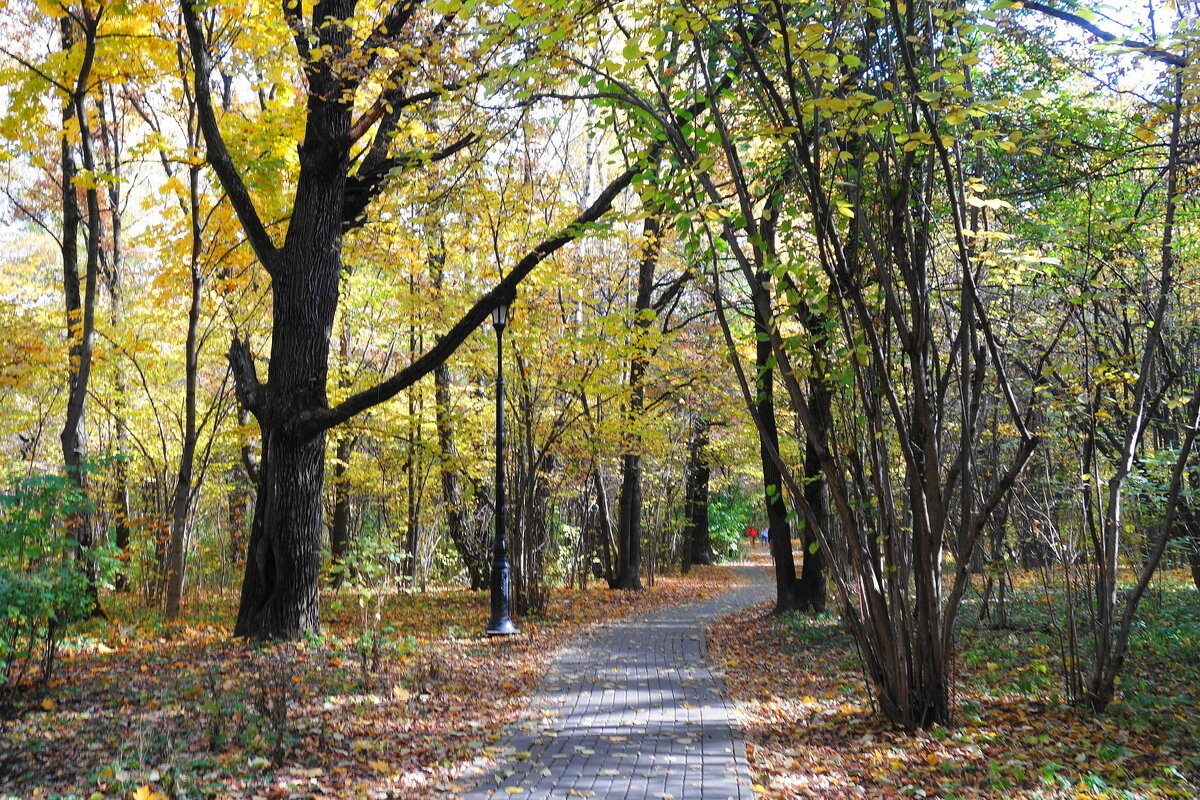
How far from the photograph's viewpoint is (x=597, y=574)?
22906 millimetres

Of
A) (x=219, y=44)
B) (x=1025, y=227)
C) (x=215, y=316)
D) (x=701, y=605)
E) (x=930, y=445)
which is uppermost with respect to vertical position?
(x=219, y=44)

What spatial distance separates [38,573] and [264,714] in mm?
1990

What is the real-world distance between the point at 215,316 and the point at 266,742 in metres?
9.52

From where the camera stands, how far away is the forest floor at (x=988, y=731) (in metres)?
4.34

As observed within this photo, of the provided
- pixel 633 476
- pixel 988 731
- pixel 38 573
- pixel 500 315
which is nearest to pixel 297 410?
pixel 500 315

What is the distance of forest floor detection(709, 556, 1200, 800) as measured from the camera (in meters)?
4.34

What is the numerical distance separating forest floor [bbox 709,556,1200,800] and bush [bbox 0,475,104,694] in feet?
15.9

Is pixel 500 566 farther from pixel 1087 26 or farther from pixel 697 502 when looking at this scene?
pixel 697 502

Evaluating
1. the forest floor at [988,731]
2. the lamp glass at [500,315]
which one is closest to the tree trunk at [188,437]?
the lamp glass at [500,315]

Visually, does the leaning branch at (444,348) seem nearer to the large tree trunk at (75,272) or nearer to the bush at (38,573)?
the large tree trunk at (75,272)

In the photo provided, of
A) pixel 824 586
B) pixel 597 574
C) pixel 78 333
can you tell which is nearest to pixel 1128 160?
pixel 824 586

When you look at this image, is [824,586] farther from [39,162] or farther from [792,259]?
[39,162]

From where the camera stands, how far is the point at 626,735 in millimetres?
5617

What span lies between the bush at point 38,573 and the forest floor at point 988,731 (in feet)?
15.9
